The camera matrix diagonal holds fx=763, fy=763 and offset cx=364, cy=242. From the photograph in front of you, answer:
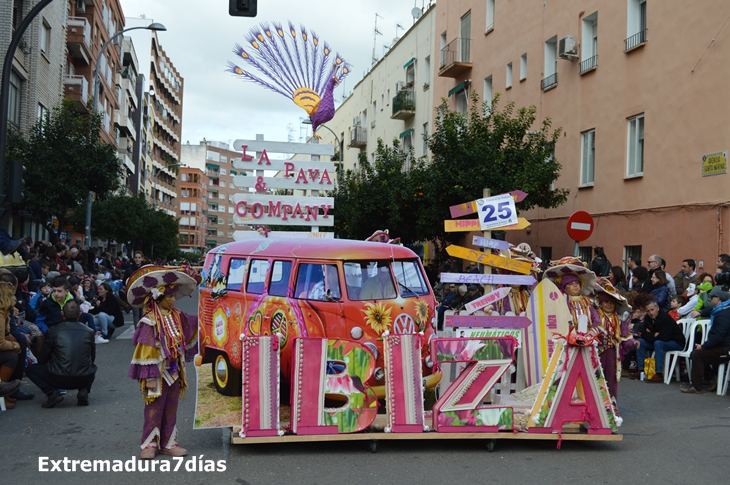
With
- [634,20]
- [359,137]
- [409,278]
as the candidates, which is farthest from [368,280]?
[359,137]

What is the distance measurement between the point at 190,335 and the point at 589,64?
1658cm

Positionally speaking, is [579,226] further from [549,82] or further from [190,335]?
[549,82]

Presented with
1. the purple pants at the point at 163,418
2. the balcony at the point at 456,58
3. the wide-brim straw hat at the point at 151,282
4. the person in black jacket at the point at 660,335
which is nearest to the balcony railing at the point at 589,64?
the balcony at the point at 456,58

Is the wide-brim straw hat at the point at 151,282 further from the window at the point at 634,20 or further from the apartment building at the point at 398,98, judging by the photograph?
the apartment building at the point at 398,98

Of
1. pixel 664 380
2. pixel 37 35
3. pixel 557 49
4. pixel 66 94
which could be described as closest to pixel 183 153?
pixel 66 94

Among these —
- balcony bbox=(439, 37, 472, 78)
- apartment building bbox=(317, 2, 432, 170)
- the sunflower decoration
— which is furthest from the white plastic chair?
balcony bbox=(439, 37, 472, 78)

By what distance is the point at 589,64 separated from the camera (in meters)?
20.7

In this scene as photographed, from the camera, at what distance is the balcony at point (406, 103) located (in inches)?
1488

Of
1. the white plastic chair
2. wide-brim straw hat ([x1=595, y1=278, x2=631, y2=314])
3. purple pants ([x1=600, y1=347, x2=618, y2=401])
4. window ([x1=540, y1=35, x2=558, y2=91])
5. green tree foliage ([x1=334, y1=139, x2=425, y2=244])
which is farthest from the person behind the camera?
green tree foliage ([x1=334, y1=139, x2=425, y2=244])

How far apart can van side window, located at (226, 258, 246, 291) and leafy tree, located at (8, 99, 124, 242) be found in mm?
14440

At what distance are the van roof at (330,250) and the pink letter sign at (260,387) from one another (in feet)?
6.25

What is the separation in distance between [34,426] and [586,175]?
646 inches

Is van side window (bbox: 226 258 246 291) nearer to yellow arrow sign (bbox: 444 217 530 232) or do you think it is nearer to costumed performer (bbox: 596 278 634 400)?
yellow arrow sign (bbox: 444 217 530 232)

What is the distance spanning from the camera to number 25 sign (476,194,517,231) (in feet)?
33.5
